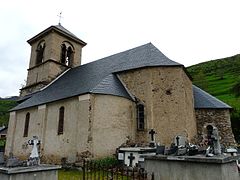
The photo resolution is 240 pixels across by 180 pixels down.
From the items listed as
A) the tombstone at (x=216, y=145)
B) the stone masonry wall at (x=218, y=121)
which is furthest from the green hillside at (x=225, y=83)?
the tombstone at (x=216, y=145)

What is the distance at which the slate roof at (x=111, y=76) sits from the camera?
48.1ft

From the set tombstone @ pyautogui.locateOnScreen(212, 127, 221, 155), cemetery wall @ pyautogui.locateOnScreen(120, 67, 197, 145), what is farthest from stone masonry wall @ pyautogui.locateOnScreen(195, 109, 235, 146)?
tombstone @ pyautogui.locateOnScreen(212, 127, 221, 155)

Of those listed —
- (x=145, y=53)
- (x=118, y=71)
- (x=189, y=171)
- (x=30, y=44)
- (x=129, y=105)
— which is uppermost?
(x=30, y=44)

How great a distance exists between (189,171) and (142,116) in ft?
30.5

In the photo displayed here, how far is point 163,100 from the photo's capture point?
14.6 m

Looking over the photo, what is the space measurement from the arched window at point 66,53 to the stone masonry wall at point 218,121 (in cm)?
1465

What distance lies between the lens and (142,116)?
585 inches

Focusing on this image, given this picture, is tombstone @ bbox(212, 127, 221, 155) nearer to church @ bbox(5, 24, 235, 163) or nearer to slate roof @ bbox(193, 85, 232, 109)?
church @ bbox(5, 24, 235, 163)

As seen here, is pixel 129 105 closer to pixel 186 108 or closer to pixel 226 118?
pixel 186 108

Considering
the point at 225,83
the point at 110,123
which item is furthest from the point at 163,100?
the point at 225,83

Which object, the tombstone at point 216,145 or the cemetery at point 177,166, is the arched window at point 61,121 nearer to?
the cemetery at point 177,166

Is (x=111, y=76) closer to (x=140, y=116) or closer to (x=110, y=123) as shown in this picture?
(x=140, y=116)

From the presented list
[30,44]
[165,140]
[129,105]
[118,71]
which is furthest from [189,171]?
[30,44]

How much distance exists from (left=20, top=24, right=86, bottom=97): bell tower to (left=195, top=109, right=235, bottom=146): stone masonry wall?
14271 millimetres
